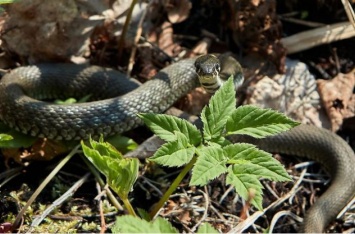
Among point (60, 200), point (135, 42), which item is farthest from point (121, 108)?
point (60, 200)

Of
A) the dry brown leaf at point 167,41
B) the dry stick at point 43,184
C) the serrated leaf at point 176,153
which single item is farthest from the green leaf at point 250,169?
the dry brown leaf at point 167,41

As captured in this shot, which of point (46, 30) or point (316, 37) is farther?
point (316, 37)

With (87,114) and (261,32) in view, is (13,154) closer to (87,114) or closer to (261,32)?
(87,114)

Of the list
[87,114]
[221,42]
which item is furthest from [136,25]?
[87,114]

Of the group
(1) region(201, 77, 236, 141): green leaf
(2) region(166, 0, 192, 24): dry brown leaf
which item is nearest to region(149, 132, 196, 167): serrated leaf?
(1) region(201, 77, 236, 141): green leaf

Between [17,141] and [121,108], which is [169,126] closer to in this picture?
[121,108]

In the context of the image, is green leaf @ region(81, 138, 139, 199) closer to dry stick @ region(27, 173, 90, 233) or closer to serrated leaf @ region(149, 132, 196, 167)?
serrated leaf @ region(149, 132, 196, 167)
